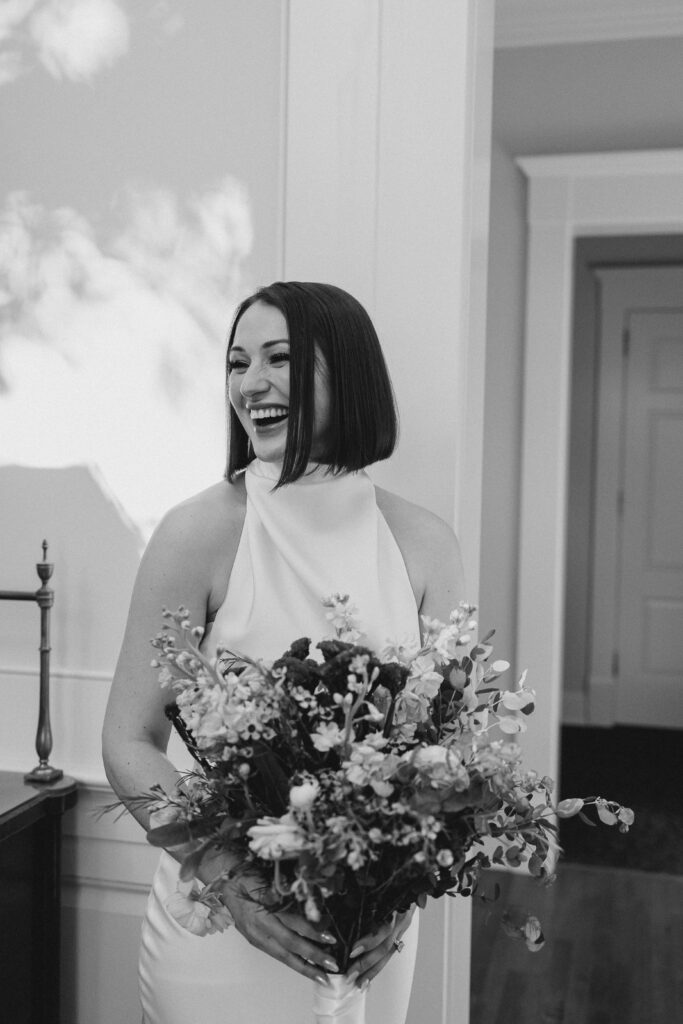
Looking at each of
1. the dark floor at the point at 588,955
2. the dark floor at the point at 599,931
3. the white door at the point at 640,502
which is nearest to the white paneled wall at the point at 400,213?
the dark floor at the point at 599,931

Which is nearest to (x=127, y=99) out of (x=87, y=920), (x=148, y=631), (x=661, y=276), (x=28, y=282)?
(x=28, y=282)

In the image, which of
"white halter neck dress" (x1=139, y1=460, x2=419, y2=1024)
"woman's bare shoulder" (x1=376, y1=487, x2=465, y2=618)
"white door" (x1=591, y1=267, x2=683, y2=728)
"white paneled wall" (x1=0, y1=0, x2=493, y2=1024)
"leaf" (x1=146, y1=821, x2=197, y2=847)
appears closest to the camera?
"leaf" (x1=146, y1=821, x2=197, y2=847)

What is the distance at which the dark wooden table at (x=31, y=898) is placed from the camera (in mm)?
1863

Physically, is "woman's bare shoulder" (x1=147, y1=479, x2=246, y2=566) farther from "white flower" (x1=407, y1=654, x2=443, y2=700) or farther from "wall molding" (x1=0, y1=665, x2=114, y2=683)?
"wall molding" (x1=0, y1=665, x2=114, y2=683)

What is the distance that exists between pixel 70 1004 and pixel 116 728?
936 millimetres

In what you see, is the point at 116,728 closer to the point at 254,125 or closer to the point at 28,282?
the point at 28,282

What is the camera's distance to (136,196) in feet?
6.45

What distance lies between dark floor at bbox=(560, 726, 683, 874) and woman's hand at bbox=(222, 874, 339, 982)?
3.16 meters

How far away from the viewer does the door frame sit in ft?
13.0

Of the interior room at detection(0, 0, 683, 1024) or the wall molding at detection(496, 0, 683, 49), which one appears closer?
the interior room at detection(0, 0, 683, 1024)

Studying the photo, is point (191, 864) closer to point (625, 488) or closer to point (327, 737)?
point (327, 737)

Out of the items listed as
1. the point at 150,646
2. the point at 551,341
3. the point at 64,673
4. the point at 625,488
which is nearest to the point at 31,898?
the point at 64,673

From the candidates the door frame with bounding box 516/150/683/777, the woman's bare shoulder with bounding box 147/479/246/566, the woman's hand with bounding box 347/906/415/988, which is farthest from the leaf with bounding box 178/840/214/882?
the door frame with bounding box 516/150/683/777

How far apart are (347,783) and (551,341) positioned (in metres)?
3.34
